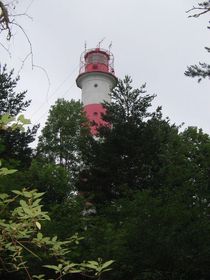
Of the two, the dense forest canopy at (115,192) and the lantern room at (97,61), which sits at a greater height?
the lantern room at (97,61)

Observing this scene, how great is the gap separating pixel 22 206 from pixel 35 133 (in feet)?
77.3

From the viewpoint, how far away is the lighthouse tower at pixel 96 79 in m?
40.1

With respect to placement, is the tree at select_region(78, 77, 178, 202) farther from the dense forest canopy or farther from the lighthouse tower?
the lighthouse tower

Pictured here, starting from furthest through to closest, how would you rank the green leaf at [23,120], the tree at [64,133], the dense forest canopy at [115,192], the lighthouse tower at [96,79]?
the lighthouse tower at [96,79]
the tree at [64,133]
the dense forest canopy at [115,192]
the green leaf at [23,120]

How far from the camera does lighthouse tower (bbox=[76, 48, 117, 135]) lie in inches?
1577

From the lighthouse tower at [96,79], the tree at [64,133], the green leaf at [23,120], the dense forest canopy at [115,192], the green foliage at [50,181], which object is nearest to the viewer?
the green leaf at [23,120]

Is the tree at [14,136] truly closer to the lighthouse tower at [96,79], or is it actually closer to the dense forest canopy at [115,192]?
the dense forest canopy at [115,192]

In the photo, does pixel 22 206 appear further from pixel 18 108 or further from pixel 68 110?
pixel 68 110

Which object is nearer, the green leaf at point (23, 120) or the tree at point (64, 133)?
the green leaf at point (23, 120)

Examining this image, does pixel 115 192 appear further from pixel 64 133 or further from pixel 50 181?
pixel 64 133

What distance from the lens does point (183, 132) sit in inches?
1197

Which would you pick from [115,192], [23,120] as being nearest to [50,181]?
[115,192]

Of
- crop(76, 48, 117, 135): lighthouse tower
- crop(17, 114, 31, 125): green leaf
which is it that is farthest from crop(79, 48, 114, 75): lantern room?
crop(17, 114, 31, 125): green leaf

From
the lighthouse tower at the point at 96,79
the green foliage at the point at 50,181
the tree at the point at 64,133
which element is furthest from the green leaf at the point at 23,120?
the lighthouse tower at the point at 96,79
